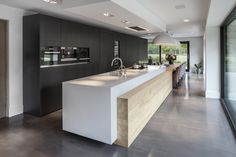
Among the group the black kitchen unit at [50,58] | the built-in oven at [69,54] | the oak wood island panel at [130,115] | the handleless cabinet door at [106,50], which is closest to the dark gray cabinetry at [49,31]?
the black kitchen unit at [50,58]

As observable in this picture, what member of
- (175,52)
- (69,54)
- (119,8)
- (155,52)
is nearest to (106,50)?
(69,54)

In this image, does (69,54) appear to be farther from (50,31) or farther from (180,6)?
(180,6)

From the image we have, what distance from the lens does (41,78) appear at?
4.23m

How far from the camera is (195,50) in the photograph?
13.2m

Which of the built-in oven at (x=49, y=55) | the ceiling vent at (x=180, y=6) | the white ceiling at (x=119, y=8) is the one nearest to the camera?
the white ceiling at (x=119, y=8)

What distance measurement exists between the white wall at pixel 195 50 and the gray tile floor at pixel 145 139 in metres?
9.53

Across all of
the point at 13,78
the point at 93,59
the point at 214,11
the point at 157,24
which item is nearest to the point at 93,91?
the point at 13,78

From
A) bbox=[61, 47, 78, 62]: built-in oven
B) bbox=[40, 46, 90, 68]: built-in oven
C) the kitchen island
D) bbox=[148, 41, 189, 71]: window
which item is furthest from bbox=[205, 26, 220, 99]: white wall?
bbox=[148, 41, 189, 71]: window

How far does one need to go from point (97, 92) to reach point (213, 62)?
448 centimetres

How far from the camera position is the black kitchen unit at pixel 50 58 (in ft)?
13.8

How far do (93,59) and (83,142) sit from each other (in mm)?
3420

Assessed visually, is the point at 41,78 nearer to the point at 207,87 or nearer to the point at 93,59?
the point at 93,59

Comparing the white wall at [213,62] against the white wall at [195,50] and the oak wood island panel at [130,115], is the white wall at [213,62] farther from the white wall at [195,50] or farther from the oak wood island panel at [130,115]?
the white wall at [195,50]

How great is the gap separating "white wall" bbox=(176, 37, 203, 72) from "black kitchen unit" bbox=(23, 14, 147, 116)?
933 cm
